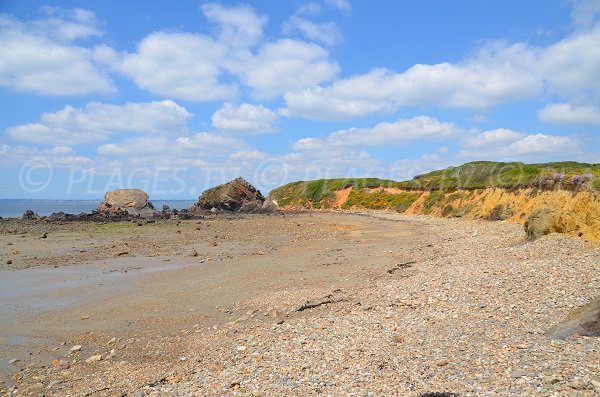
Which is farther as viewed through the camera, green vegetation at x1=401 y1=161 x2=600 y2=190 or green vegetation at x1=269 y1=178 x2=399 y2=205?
green vegetation at x1=269 y1=178 x2=399 y2=205

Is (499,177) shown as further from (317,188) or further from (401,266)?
(317,188)

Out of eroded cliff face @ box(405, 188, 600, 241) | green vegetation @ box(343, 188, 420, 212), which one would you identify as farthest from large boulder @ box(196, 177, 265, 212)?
eroded cliff face @ box(405, 188, 600, 241)

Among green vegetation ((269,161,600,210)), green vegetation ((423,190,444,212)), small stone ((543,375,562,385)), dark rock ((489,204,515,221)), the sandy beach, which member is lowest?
the sandy beach

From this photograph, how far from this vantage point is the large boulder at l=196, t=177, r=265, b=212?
229 feet

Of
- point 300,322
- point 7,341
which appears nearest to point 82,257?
point 7,341

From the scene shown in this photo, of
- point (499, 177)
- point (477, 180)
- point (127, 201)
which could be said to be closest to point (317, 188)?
point (127, 201)

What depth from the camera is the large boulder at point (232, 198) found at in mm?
69681

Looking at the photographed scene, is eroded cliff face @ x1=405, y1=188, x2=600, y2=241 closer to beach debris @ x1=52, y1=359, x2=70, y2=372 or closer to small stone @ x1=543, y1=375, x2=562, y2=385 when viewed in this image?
small stone @ x1=543, y1=375, x2=562, y2=385

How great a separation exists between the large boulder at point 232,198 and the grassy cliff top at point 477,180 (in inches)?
522

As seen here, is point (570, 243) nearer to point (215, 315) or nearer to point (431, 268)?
point (431, 268)

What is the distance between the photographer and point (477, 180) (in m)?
45.9

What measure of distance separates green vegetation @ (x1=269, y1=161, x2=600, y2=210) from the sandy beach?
15.0m

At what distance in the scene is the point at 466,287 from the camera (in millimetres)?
10117

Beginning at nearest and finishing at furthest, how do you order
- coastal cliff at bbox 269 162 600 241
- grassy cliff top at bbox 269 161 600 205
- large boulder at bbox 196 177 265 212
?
coastal cliff at bbox 269 162 600 241
grassy cliff top at bbox 269 161 600 205
large boulder at bbox 196 177 265 212
